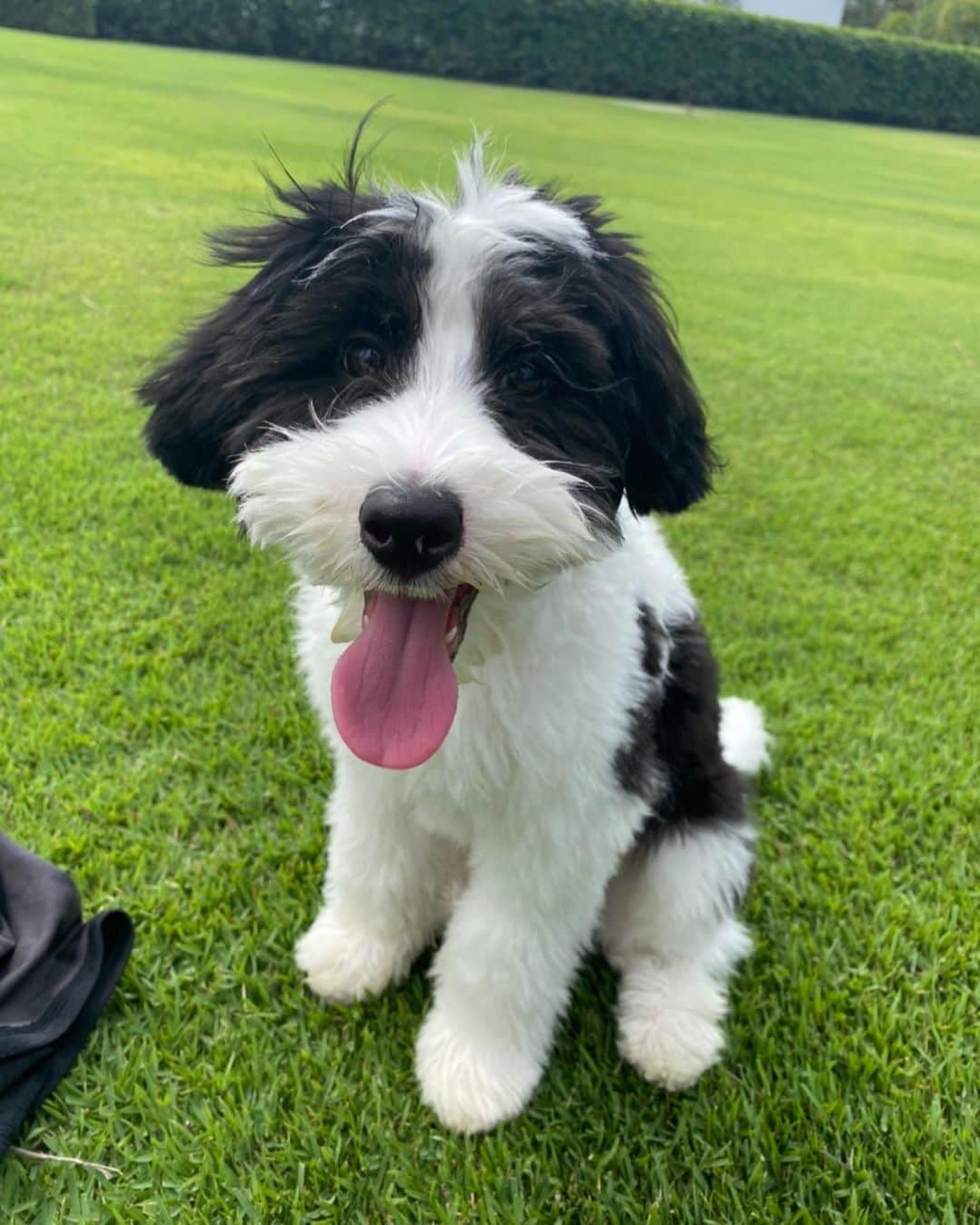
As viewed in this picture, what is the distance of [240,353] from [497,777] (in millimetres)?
935

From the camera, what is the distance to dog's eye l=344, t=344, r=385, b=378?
1.65 metres

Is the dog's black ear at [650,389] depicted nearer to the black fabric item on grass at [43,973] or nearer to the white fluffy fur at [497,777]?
the white fluffy fur at [497,777]

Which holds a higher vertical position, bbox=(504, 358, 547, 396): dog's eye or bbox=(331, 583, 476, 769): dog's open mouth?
bbox=(504, 358, 547, 396): dog's eye

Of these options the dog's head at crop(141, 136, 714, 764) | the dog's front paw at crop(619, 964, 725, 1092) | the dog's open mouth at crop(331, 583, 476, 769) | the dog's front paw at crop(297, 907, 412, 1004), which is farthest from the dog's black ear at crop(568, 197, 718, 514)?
the dog's front paw at crop(297, 907, 412, 1004)

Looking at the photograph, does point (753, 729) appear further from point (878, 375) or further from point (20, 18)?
point (20, 18)

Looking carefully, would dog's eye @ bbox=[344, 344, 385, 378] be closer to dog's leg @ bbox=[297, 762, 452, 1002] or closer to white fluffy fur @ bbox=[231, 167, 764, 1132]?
white fluffy fur @ bbox=[231, 167, 764, 1132]

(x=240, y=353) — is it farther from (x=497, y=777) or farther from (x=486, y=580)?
(x=497, y=777)

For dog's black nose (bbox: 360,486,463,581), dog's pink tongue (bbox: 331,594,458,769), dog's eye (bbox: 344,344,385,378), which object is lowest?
dog's pink tongue (bbox: 331,594,458,769)

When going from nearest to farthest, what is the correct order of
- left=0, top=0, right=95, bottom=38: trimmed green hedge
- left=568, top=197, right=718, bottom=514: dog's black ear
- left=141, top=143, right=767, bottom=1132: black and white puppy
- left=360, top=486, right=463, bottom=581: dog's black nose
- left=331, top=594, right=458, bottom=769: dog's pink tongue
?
left=360, top=486, right=463, bottom=581: dog's black nose
left=141, top=143, right=767, bottom=1132: black and white puppy
left=331, top=594, right=458, bottom=769: dog's pink tongue
left=568, top=197, right=718, bottom=514: dog's black ear
left=0, top=0, right=95, bottom=38: trimmed green hedge

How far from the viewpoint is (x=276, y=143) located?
13.2m

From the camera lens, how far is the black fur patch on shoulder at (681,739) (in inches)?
79.4

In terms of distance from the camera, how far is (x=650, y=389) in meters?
1.73

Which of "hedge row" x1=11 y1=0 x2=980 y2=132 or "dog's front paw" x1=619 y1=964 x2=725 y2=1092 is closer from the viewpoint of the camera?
"dog's front paw" x1=619 y1=964 x2=725 y2=1092

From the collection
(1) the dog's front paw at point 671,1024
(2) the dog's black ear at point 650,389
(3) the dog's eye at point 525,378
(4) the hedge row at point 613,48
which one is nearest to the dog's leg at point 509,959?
(1) the dog's front paw at point 671,1024
